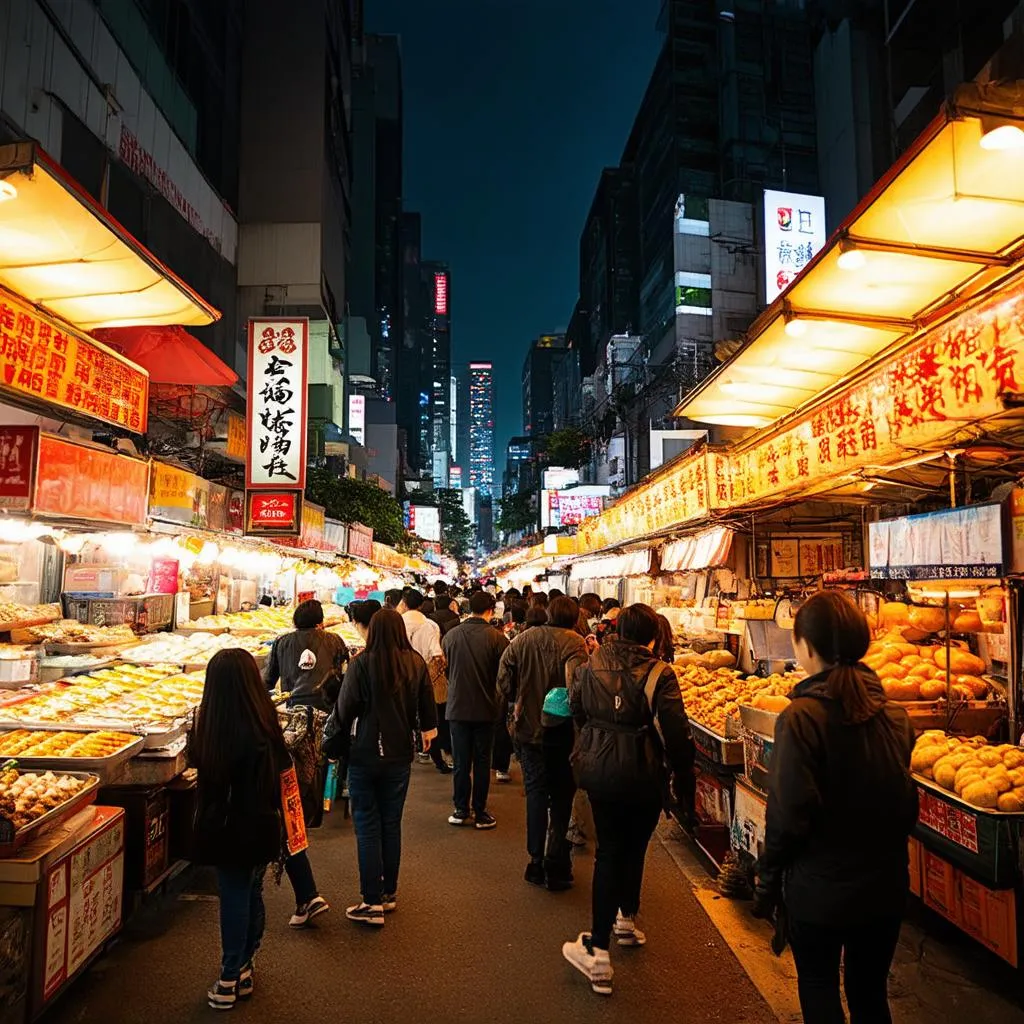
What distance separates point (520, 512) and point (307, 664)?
70.9 m

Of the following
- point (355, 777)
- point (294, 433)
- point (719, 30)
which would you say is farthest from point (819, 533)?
point (719, 30)

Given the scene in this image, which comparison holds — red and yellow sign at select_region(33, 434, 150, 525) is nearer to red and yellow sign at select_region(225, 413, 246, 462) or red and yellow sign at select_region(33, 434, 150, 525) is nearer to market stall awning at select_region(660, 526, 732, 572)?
red and yellow sign at select_region(225, 413, 246, 462)

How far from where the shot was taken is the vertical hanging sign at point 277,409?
39.7 ft

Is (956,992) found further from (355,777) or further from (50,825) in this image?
(50,825)

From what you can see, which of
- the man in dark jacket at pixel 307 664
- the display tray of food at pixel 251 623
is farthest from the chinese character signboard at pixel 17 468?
the display tray of food at pixel 251 623

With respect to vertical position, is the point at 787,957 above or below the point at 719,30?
below

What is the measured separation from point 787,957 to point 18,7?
16645mm

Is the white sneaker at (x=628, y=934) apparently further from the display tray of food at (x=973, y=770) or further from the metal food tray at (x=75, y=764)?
the metal food tray at (x=75, y=764)

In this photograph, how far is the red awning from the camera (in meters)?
10.1

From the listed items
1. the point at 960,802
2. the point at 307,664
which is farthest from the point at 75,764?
the point at 960,802

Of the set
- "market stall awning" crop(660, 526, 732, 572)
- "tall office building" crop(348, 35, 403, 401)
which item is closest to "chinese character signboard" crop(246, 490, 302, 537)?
"market stall awning" crop(660, 526, 732, 572)

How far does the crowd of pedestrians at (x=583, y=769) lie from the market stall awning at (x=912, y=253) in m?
2.32

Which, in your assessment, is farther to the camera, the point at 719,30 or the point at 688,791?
the point at 719,30

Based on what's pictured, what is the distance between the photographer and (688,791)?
4.76 meters
